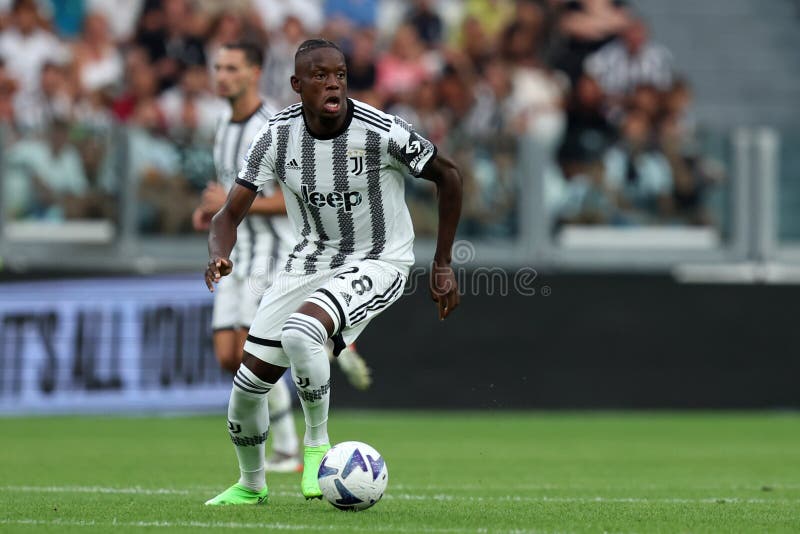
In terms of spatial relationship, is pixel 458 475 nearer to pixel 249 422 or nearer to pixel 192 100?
pixel 249 422

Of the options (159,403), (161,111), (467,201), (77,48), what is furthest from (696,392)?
(77,48)

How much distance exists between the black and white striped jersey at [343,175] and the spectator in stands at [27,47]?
9305 millimetres

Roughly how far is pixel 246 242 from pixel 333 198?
2844mm

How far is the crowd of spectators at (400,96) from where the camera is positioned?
1324 centimetres

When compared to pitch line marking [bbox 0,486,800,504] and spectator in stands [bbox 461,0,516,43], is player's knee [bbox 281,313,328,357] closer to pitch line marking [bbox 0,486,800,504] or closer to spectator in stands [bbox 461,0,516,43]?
pitch line marking [bbox 0,486,800,504]

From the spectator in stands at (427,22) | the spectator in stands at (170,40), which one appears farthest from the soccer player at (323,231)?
the spectator in stands at (427,22)

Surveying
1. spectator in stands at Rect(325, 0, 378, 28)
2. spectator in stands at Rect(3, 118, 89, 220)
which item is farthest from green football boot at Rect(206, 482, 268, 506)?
spectator in stands at Rect(325, 0, 378, 28)

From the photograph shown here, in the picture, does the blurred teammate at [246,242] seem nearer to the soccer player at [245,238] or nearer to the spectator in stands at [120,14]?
the soccer player at [245,238]

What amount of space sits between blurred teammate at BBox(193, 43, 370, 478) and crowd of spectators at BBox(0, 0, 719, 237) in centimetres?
403

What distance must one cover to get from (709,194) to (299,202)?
316 inches

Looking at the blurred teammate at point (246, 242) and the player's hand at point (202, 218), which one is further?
the blurred teammate at point (246, 242)

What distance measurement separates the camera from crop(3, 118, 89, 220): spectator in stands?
13023mm

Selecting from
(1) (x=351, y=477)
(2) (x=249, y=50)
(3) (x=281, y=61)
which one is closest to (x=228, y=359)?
(2) (x=249, y=50)

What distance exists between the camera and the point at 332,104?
632 cm
